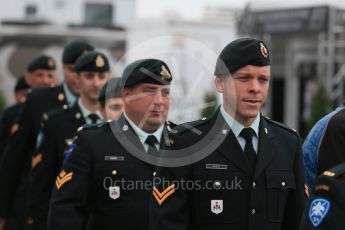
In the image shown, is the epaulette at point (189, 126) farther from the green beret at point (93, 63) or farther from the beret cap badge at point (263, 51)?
the green beret at point (93, 63)

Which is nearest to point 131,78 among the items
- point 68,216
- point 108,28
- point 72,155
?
point 72,155

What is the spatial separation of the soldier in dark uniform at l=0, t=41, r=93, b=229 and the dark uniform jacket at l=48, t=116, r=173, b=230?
197 cm

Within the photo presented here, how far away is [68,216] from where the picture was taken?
4.87 meters

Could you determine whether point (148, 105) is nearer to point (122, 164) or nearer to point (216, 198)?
point (122, 164)

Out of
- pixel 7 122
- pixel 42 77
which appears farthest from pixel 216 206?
pixel 42 77

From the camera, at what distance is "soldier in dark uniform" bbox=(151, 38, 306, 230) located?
407 centimetres

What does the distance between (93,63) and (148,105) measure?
1463 mm

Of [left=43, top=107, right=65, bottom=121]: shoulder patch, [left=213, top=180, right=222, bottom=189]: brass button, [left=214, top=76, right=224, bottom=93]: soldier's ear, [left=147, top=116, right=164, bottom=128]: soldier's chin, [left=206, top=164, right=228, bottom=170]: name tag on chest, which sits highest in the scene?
[left=214, top=76, right=224, bottom=93]: soldier's ear

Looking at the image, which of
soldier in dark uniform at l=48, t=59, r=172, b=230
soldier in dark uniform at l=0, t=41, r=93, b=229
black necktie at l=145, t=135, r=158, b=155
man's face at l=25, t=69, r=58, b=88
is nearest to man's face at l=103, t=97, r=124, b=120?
soldier in dark uniform at l=48, t=59, r=172, b=230

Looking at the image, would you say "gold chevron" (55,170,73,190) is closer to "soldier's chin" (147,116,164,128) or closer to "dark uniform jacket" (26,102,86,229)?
"soldier's chin" (147,116,164,128)

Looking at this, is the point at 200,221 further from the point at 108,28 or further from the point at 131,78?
the point at 108,28

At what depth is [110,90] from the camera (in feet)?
19.4

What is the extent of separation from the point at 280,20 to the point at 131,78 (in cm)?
1530

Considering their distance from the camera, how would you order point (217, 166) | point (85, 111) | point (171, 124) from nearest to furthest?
point (217, 166), point (171, 124), point (85, 111)
